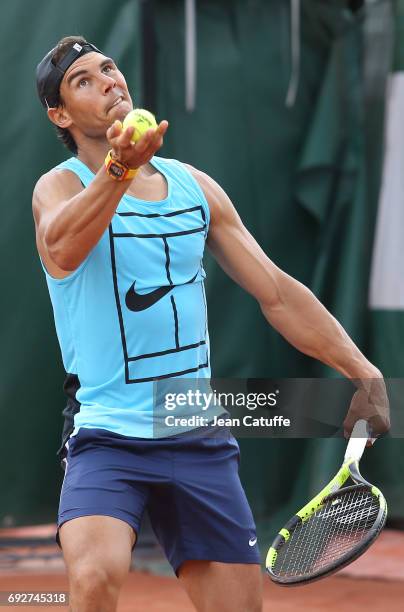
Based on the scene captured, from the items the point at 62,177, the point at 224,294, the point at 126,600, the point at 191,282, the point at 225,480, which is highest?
the point at 62,177

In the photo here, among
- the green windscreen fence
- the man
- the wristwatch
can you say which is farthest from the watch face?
the green windscreen fence

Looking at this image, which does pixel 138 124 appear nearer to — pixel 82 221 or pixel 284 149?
pixel 82 221

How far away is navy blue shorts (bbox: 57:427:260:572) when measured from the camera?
288 centimetres

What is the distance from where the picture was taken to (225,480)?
3.10 meters

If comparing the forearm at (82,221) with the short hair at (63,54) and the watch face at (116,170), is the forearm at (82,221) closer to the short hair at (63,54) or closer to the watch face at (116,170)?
the watch face at (116,170)

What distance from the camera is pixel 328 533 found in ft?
10.1

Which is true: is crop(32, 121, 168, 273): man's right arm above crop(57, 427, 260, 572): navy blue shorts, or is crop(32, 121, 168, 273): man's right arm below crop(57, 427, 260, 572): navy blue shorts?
above

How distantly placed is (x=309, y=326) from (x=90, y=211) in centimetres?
86

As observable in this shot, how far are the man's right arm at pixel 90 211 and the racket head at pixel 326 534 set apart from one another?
93cm

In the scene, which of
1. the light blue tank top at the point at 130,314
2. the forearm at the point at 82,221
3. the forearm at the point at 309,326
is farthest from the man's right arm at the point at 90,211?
the forearm at the point at 309,326

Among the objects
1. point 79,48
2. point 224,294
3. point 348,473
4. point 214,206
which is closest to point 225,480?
point 348,473

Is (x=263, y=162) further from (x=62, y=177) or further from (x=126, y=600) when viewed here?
(x=62, y=177)

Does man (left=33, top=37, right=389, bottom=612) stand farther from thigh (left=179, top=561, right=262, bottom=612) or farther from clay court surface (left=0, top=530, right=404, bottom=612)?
clay court surface (left=0, top=530, right=404, bottom=612)

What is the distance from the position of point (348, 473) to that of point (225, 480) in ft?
1.08
